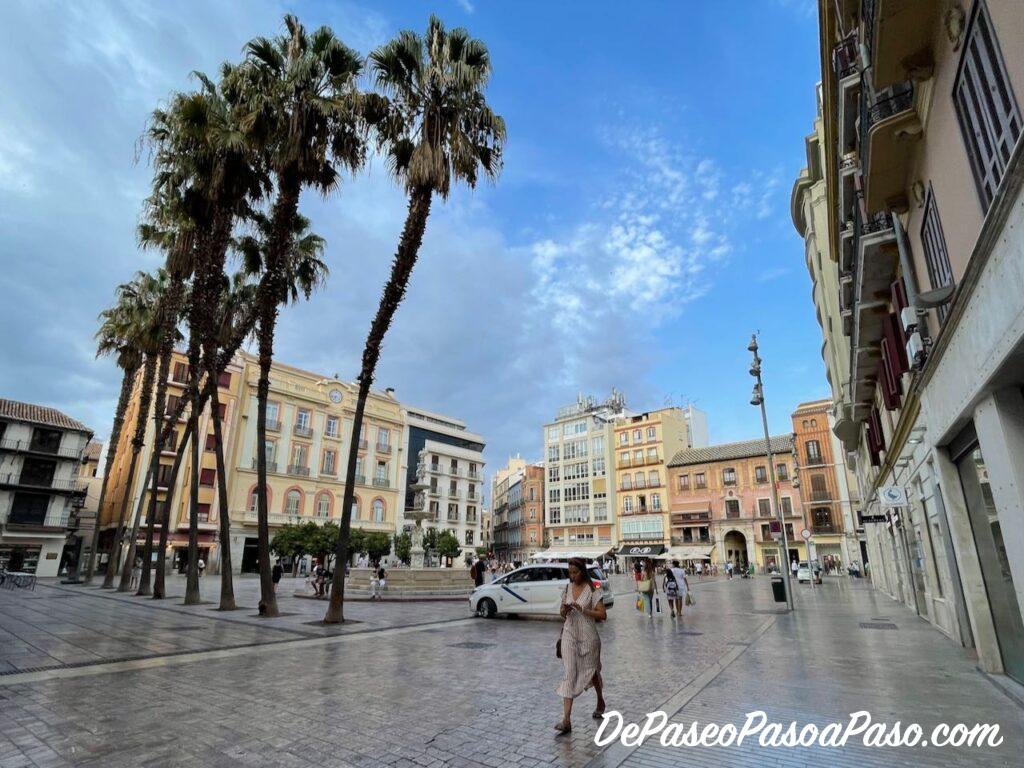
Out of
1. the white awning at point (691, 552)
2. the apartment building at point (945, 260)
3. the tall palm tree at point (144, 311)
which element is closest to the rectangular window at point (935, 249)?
the apartment building at point (945, 260)

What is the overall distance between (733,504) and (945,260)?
57.0m

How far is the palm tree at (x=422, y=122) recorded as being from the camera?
15.0m

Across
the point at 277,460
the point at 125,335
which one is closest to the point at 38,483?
the point at 277,460

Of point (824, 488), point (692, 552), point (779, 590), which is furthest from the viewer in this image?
point (692, 552)

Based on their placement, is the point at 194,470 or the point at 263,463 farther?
the point at 194,470

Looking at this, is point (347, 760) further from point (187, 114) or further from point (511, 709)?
point (187, 114)

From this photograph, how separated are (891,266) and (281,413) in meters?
52.4

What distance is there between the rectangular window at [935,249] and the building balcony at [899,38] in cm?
171

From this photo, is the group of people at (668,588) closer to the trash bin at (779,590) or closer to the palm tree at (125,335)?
the trash bin at (779,590)

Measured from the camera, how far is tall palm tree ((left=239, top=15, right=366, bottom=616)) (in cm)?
1517

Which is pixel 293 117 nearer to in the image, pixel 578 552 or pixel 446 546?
pixel 446 546

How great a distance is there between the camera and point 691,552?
193 feet

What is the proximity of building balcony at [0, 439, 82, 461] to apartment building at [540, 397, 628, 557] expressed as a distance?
49533 mm

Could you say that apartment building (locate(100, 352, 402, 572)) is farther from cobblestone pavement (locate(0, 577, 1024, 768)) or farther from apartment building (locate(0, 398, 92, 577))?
cobblestone pavement (locate(0, 577, 1024, 768))
